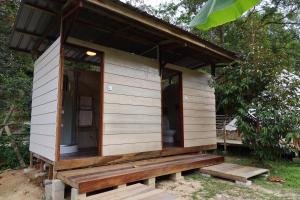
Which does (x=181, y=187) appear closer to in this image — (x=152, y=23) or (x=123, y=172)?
(x=123, y=172)

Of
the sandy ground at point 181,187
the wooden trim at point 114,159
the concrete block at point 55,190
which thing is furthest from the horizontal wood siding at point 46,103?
the sandy ground at point 181,187

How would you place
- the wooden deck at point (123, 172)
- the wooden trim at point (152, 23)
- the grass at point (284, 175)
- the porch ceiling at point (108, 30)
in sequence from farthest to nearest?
the grass at point (284, 175)
the porch ceiling at point (108, 30)
the wooden trim at point (152, 23)
the wooden deck at point (123, 172)

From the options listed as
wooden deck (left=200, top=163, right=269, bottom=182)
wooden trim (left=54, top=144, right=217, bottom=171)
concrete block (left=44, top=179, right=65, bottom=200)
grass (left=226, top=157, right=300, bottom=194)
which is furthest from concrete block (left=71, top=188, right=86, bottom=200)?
grass (left=226, top=157, right=300, bottom=194)

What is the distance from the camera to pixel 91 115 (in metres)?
6.44

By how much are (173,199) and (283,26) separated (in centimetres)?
1508

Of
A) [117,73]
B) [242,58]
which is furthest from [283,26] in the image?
[117,73]

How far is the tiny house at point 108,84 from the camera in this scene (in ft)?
13.0

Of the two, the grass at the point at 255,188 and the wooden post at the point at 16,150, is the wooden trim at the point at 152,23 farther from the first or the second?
the wooden post at the point at 16,150

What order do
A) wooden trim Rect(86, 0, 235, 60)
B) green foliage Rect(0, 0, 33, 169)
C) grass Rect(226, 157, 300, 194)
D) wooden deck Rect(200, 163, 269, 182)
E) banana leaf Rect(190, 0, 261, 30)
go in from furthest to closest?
1. green foliage Rect(0, 0, 33, 169)
2. wooden deck Rect(200, 163, 269, 182)
3. grass Rect(226, 157, 300, 194)
4. wooden trim Rect(86, 0, 235, 60)
5. banana leaf Rect(190, 0, 261, 30)

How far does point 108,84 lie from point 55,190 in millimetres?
1947

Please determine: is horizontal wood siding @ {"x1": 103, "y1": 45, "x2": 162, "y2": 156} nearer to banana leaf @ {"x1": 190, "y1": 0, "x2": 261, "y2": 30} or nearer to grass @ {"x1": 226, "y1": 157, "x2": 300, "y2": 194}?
grass @ {"x1": 226, "y1": 157, "x2": 300, "y2": 194}

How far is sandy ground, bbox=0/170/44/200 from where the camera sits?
3.92 metres

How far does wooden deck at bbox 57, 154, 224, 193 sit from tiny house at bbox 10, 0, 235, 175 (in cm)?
21

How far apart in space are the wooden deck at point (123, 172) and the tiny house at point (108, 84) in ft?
0.69
